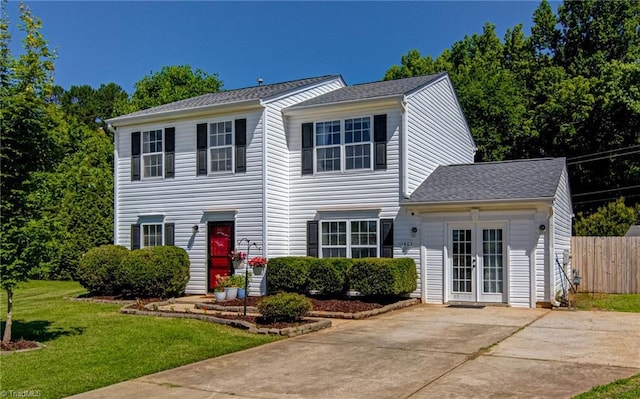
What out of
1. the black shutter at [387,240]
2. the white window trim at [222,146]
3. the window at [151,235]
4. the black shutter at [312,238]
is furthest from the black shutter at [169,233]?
the black shutter at [387,240]

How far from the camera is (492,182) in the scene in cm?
1642

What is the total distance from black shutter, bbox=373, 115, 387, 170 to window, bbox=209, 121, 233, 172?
167 inches

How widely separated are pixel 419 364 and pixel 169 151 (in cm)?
1255

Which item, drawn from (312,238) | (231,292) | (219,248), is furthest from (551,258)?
(219,248)

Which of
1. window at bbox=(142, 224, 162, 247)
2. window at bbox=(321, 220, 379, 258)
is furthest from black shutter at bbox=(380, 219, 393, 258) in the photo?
window at bbox=(142, 224, 162, 247)

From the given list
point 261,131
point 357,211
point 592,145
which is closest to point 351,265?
point 357,211

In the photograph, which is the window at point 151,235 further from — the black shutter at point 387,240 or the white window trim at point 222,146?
the black shutter at point 387,240

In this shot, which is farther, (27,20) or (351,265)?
(351,265)

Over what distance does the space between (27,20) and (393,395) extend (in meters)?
7.83

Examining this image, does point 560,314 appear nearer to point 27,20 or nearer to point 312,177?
point 312,177

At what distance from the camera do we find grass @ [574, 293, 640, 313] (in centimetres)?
1486

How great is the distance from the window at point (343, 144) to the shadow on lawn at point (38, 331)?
8.48 meters

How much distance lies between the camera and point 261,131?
16.9m

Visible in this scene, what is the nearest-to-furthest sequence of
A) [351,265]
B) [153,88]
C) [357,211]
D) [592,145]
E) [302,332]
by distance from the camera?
[302,332], [351,265], [357,211], [592,145], [153,88]
